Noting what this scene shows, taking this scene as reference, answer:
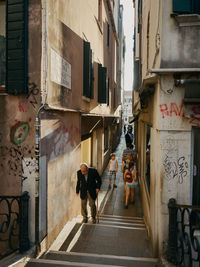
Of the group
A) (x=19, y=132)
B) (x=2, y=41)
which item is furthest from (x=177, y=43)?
(x=2, y=41)

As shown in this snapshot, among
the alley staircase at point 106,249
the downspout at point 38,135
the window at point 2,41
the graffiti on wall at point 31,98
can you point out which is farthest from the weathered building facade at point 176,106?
the window at point 2,41

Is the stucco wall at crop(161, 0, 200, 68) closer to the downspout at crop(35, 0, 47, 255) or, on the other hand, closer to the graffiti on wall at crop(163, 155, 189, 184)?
the graffiti on wall at crop(163, 155, 189, 184)

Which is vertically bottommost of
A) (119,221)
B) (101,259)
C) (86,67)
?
(119,221)

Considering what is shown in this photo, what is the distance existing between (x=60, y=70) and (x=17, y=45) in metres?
1.40

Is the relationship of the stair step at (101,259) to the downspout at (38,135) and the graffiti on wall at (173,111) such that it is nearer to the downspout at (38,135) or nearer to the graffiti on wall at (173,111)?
the downspout at (38,135)

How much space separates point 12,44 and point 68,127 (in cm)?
281

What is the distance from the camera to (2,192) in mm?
4922

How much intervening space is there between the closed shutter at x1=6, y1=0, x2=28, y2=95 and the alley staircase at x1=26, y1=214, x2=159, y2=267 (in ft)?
11.2

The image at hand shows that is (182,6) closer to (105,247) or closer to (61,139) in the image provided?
(61,139)

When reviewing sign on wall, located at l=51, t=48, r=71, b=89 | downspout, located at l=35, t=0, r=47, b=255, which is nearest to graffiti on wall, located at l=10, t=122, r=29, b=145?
downspout, located at l=35, t=0, r=47, b=255

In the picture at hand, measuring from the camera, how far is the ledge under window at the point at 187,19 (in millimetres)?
4105

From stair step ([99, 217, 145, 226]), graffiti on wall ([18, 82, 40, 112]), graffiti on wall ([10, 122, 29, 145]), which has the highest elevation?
graffiti on wall ([18, 82, 40, 112])

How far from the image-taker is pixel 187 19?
4152mm

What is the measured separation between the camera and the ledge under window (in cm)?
411
